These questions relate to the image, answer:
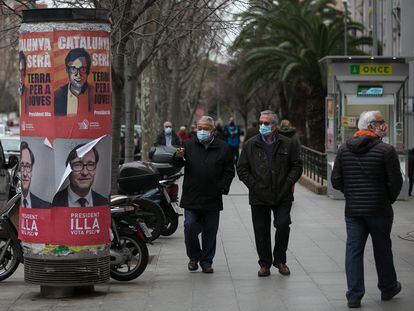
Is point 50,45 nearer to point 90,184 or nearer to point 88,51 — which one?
point 88,51

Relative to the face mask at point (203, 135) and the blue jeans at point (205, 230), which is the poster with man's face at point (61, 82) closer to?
the face mask at point (203, 135)

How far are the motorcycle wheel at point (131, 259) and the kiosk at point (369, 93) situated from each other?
10.5 m

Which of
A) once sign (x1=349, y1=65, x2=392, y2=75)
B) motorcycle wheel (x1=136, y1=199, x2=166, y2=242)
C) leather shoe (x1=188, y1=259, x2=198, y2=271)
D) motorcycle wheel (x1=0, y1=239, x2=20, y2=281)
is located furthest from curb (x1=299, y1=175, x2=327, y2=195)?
motorcycle wheel (x1=0, y1=239, x2=20, y2=281)

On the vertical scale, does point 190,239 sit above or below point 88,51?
below

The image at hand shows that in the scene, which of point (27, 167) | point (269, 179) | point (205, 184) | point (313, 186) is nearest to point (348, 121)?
point (313, 186)

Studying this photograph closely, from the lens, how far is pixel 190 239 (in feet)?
34.8

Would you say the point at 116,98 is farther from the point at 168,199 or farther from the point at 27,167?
the point at 27,167

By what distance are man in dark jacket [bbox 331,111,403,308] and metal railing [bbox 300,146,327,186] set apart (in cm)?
1389

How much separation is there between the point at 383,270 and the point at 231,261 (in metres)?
3.26

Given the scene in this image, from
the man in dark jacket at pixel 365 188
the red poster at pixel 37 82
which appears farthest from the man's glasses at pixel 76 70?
the man in dark jacket at pixel 365 188

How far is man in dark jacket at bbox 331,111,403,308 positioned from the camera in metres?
8.26

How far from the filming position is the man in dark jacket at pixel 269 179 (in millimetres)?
10078

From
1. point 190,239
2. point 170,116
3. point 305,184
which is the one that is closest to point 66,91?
point 190,239

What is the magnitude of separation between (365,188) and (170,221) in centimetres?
610
